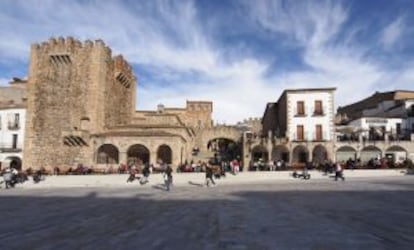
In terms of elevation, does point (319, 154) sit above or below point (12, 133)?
below

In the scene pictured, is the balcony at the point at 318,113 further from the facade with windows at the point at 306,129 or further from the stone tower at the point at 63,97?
the stone tower at the point at 63,97

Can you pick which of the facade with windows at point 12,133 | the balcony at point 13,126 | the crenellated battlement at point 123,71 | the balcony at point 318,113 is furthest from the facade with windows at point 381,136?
the balcony at point 13,126

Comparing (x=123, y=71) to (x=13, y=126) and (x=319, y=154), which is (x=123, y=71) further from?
(x=319, y=154)

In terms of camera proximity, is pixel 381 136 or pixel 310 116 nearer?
pixel 310 116

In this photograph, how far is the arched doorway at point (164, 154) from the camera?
3588cm

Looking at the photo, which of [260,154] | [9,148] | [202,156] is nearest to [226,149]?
[202,156]

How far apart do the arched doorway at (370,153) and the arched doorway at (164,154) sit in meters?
19.3

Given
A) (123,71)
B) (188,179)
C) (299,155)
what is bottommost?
(188,179)

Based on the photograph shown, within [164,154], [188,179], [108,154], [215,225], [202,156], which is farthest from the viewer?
[202,156]

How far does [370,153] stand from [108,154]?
2546 centimetres

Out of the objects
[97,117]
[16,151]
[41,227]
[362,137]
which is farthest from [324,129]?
[41,227]

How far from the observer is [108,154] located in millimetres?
36250

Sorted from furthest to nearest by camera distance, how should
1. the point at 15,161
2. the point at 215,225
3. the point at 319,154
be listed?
the point at 15,161 < the point at 319,154 < the point at 215,225

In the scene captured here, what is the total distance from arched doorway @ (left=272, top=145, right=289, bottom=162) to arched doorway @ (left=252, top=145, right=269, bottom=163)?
856 millimetres
